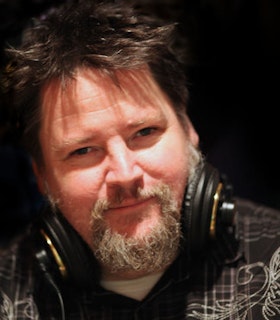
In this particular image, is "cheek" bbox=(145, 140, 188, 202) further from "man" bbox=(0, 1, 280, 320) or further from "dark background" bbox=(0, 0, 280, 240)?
"dark background" bbox=(0, 0, 280, 240)

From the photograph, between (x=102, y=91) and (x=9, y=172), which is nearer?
(x=102, y=91)

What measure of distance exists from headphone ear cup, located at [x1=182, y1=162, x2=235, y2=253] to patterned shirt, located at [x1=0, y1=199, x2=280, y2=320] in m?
0.09

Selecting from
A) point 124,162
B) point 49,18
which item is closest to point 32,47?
point 49,18

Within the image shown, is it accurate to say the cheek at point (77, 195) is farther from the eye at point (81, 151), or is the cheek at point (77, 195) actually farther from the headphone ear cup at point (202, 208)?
the headphone ear cup at point (202, 208)

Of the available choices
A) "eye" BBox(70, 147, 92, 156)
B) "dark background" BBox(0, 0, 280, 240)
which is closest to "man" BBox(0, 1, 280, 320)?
"eye" BBox(70, 147, 92, 156)

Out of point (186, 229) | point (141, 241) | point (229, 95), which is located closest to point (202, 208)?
point (186, 229)

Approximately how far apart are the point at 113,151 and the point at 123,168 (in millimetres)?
51

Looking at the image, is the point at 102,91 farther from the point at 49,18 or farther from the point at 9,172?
the point at 9,172

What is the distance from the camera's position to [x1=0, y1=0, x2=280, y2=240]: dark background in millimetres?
1890

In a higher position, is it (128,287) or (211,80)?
(211,80)

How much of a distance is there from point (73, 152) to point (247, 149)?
3.24 ft

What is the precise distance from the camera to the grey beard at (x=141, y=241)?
1.15m

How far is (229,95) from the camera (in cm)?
211

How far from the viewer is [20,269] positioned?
1.37 meters
